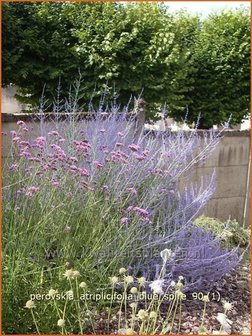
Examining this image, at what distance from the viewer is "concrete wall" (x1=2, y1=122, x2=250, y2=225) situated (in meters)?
6.91

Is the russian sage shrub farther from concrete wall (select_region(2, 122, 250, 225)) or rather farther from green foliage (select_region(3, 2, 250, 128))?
green foliage (select_region(3, 2, 250, 128))

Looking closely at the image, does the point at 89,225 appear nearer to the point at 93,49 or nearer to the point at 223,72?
the point at 93,49

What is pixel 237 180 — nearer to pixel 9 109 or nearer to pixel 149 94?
pixel 149 94

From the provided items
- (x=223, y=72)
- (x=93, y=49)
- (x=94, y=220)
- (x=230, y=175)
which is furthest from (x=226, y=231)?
(x=223, y=72)

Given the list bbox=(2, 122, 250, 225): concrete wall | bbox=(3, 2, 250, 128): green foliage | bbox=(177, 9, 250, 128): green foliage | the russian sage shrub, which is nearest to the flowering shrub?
the russian sage shrub

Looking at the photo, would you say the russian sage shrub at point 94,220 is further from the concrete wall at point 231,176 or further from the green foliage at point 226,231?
the concrete wall at point 231,176

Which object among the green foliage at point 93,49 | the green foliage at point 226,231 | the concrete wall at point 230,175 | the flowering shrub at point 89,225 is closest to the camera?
the flowering shrub at point 89,225

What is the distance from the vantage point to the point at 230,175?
714cm

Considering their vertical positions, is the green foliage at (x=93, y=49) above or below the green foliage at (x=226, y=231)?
above

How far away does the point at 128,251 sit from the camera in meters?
3.21

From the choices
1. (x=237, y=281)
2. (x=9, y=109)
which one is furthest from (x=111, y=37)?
(x=9, y=109)

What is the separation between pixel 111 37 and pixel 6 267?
5.06 metres

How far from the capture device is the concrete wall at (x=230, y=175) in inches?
272

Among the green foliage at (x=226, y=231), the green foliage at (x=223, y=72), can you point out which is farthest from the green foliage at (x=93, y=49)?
the green foliage at (x=226, y=231)
